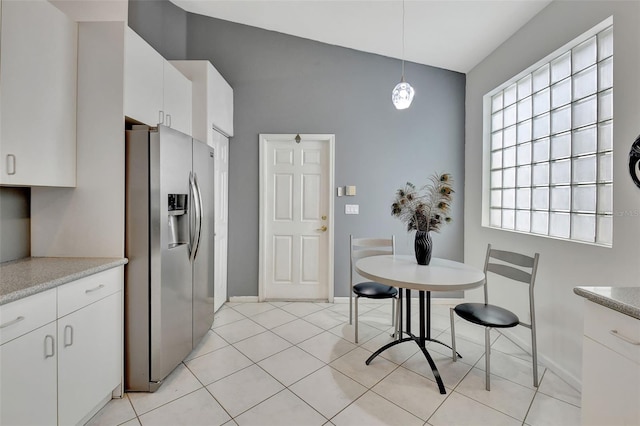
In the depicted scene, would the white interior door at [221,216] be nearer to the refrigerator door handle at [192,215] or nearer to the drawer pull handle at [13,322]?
the refrigerator door handle at [192,215]

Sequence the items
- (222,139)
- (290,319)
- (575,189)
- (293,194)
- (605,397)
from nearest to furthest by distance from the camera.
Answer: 1. (605,397)
2. (575,189)
3. (290,319)
4. (222,139)
5. (293,194)

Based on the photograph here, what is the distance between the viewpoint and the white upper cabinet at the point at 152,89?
188cm

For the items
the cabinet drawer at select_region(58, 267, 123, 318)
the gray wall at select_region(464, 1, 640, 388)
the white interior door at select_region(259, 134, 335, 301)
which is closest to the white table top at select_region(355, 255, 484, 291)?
the gray wall at select_region(464, 1, 640, 388)

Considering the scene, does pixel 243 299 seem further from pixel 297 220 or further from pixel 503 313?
pixel 503 313

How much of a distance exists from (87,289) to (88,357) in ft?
1.22

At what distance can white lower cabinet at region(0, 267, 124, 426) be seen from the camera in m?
1.13

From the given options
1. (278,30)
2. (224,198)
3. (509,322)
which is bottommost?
(509,322)

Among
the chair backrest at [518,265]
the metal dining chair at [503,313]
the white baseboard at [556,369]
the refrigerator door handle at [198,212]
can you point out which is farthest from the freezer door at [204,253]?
the white baseboard at [556,369]

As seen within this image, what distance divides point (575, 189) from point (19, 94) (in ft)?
11.6

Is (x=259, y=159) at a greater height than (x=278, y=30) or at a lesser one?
lesser

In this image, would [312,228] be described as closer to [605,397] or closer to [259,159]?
[259,159]

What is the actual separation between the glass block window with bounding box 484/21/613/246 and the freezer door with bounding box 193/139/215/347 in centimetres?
288

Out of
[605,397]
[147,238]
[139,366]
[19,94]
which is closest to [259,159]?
[147,238]

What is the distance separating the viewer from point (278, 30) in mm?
3365
